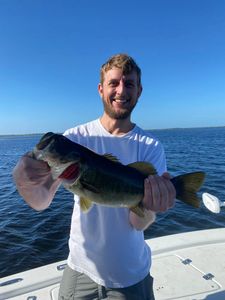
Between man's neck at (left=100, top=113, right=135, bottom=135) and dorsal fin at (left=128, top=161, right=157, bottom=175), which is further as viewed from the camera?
man's neck at (left=100, top=113, right=135, bottom=135)

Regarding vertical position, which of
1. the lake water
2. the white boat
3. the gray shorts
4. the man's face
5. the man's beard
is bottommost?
the lake water

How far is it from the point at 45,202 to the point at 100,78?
1.69m

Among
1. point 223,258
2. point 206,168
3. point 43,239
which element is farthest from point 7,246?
point 206,168

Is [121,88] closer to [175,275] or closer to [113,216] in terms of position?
[113,216]

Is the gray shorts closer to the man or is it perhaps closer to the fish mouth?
the man

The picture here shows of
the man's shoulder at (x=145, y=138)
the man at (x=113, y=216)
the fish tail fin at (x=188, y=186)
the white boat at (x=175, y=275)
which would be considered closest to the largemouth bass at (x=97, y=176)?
the fish tail fin at (x=188, y=186)

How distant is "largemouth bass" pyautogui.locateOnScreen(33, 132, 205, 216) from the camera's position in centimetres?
313

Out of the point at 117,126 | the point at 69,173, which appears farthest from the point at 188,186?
the point at 69,173

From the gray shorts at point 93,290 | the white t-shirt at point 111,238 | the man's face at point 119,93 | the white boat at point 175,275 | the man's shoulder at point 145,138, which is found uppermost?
the man's face at point 119,93

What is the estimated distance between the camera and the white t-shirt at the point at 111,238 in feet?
11.7

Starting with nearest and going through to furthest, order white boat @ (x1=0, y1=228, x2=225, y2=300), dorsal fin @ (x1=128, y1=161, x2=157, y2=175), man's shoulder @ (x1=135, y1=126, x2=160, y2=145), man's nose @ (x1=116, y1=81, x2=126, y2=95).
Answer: dorsal fin @ (x1=128, y1=161, x2=157, y2=175)
man's nose @ (x1=116, y1=81, x2=126, y2=95)
man's shoulder @ (x1=135, y1=126, x2=160, y2=145)
white boat @ (x1=0, y1=228, x2=225, y2=300)

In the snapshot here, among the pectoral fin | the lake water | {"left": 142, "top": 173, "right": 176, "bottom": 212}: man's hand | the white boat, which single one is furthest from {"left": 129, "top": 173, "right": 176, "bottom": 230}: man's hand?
the lake water

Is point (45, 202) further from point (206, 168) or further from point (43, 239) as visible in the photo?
point (206, 168)

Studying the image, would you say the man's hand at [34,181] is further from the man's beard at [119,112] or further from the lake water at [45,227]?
the lake water at [45,227]
